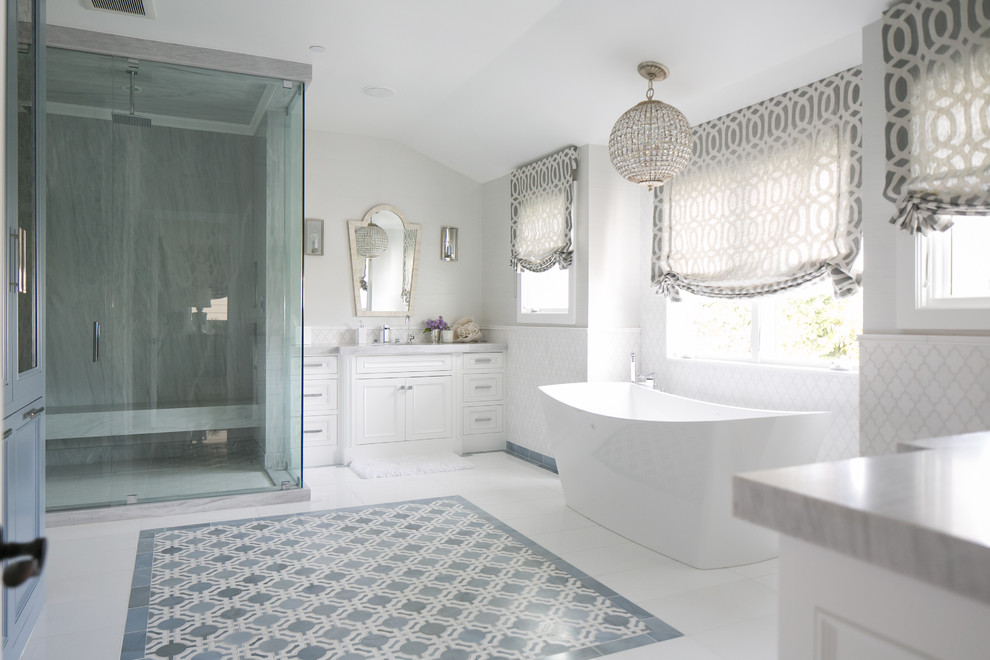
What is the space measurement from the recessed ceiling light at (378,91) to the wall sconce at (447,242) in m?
1.55

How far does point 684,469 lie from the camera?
3123 millimetres

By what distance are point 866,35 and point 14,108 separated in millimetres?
3472

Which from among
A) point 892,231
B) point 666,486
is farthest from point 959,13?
point 666,486

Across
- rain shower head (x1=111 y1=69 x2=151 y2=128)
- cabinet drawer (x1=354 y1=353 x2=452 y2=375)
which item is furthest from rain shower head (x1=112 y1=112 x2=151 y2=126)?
cabinet drawer (x1=354 y1=353 x2=452 y2=375)

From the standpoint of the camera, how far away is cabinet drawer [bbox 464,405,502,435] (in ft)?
19.2

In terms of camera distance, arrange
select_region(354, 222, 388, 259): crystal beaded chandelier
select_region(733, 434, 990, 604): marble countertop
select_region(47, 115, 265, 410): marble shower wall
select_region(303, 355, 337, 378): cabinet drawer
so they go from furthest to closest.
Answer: select_region(354, 222, 388, 259): crystal beaded chandelier
select_region(303, 355, 337, 378): cabinet drawer
select_region(47, 115, 265, 410): marble shower wall
select_region(733, 434, 990, 604): marble countertop

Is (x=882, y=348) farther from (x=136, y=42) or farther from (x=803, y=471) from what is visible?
(x=136, y=42)

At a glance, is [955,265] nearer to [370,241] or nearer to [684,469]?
[684,469]

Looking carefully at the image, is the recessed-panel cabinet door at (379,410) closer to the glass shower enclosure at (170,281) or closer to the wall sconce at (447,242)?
the glass shower enclosure at (170,281)

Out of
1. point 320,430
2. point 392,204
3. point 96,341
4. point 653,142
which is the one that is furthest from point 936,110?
point 320,430

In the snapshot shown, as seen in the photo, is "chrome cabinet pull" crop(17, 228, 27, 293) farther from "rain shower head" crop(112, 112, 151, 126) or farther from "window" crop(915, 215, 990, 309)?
"window" crop(915, 215, 990, 309)

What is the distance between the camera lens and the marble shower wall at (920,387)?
261 cm

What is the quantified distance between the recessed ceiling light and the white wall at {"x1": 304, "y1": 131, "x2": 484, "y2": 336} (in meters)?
1.03

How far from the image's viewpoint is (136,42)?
393 cm
